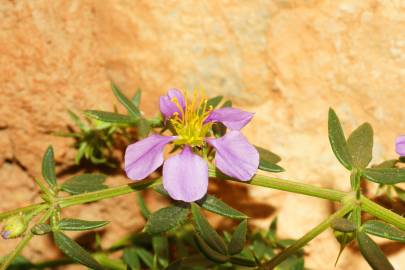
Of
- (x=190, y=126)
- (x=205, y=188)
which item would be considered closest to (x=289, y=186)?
(x=205, y=188)

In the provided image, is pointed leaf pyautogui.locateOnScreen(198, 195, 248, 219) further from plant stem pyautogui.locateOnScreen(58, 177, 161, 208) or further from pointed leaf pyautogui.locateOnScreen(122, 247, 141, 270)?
pointed leaf pyautogui.locateOnScreen(122, 247, 141, 270)

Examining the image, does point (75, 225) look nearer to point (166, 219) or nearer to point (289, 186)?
point (166, 219)

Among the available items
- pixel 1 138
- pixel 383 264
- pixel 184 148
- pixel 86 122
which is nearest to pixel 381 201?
pixel 383 264

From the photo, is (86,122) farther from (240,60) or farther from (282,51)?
(282,51)

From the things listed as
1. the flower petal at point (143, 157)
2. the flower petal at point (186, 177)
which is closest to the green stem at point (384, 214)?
the flower petal at point (186, 177)

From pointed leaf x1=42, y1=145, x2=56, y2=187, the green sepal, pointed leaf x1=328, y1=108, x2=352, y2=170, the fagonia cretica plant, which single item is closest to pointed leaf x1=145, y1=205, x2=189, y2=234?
the fagonia cretica plant
